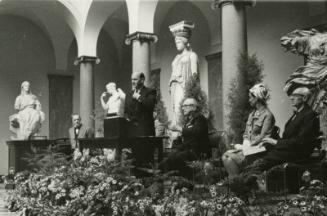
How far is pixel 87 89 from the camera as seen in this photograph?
15.1 m

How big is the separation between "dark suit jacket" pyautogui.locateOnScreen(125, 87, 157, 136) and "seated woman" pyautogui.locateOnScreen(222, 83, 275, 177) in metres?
1.30

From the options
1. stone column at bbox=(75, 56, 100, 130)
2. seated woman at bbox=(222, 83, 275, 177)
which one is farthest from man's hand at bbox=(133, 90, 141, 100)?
stone column at bbox=(75, 56, 100, 130)

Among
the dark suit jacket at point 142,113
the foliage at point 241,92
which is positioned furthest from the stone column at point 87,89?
the dark suit jacket at point 142,113

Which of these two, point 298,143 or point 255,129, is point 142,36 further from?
point 298,143

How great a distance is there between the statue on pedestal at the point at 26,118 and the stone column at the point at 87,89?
2.22 m

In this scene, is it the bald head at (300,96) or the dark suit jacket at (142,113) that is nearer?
the bald head at (300,96)

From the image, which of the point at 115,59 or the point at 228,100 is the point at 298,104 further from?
the point at 115,59

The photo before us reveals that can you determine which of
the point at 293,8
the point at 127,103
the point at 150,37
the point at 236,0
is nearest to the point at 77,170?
the point at 127,103

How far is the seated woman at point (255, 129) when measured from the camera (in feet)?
19.0

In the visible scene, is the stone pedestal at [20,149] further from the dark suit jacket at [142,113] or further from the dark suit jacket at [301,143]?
the dark suit jacket at [301,143]

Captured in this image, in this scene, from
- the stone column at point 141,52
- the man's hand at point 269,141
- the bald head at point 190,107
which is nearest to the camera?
the man's hand at point 269,141

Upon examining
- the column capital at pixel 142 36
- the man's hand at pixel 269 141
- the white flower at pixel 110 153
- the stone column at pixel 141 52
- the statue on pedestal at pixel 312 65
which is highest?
the column capital at pixel 142 36

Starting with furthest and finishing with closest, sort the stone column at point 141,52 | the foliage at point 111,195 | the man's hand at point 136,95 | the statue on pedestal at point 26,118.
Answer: the statue on pedestal at point 26,118 → the stone column at point 141,52 → the man's hand at point 136,95 → the foliage at point 111,195

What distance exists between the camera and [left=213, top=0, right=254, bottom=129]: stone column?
8016 mm
